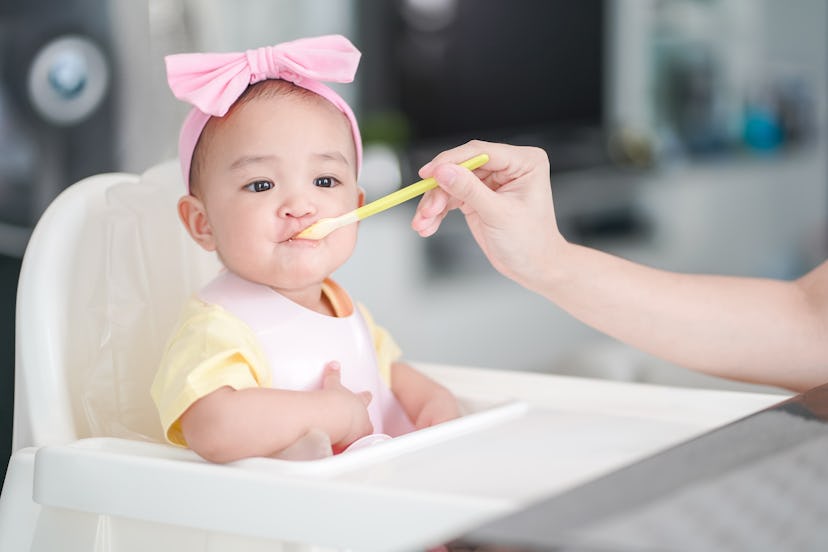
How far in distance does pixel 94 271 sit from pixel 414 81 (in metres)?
2.39

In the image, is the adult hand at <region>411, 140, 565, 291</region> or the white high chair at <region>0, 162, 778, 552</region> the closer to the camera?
the white high chair at <region>0, 162, 778, 552</region>

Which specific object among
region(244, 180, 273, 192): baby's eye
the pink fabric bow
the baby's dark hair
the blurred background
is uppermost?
the pink fabric bow

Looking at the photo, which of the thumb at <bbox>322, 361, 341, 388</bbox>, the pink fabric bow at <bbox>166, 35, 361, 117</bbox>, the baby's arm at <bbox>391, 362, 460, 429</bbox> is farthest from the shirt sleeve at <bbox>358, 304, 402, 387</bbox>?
the pink fabric bow at <bbox>166, 35, 361, 117</bbox>

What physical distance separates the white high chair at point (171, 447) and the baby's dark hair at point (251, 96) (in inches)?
4.2

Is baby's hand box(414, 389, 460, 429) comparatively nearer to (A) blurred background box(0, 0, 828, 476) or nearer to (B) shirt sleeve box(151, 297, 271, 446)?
(B) shirt sleeve box(151, 297, 271, 446)

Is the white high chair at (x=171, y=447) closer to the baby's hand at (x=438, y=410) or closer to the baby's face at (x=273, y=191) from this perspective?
the baby's hand at (x=438, y=410)

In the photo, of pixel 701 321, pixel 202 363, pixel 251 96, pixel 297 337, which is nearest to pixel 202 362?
pixel 202 363

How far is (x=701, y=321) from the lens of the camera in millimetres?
1034

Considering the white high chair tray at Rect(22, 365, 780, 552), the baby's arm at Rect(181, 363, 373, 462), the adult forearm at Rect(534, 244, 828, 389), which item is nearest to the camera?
the white high chair tray at Rect(22, 365, 780, 552)

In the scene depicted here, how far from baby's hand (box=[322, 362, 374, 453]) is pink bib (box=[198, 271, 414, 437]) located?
26 millimetres

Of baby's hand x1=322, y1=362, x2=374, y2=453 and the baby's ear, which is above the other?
the baby's ear

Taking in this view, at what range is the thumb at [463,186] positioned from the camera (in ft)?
2.81

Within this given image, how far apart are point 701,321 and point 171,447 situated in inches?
19.5

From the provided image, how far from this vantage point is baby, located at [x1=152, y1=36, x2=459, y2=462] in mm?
835
